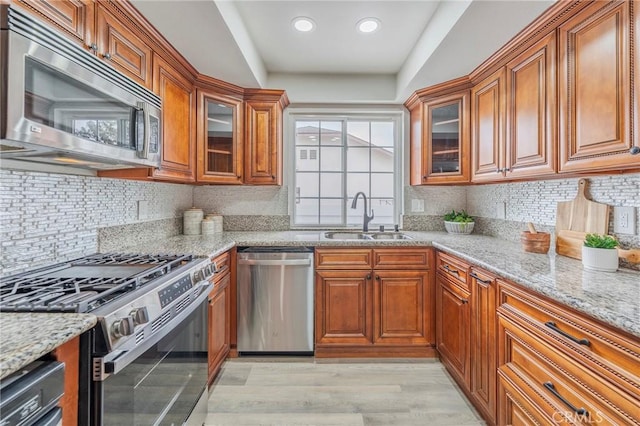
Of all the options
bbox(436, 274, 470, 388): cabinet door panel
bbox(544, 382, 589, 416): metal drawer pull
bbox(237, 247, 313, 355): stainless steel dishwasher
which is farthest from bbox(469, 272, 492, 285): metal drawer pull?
bbox(237, 247, 313, 355): stainless steel dishwasher

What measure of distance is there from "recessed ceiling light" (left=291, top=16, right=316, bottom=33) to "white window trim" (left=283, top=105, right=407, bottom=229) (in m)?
0.94

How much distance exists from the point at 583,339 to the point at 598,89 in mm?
1099

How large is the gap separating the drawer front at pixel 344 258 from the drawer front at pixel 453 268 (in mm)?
524

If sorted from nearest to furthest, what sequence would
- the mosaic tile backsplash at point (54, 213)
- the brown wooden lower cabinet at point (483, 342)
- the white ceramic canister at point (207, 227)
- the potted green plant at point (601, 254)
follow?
the mosaic tile backsplash at point (54, 213) < the potted green plant at point (601, 254) < the brown wooden lower cabinet at point (483, 342) < the white ceramic canister at point (207, 227)

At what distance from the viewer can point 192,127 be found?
2.40 meters

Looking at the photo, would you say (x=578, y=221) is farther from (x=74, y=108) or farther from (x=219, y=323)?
(x=74, y=108)

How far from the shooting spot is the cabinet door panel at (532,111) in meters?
1.63

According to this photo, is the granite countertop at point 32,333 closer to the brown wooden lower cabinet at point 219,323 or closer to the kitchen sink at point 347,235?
the brown wooden lower cabinet at point 219,323

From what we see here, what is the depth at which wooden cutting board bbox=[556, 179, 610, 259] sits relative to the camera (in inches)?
65.7

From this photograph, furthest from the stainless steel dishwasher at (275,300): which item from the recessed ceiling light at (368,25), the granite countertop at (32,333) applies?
the recessed ceiling light at (368,25)

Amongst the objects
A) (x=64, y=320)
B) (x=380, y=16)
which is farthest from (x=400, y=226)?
(x=64, y=320)

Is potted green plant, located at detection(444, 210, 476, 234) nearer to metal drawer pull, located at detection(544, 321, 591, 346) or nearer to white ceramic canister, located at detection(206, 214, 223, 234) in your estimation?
metal drawer pull, located at detection(544, 321, 591, 346)

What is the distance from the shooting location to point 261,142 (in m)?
2.75

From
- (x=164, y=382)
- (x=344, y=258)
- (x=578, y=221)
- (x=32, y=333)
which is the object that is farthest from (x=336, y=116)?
(x=32, y=333)
